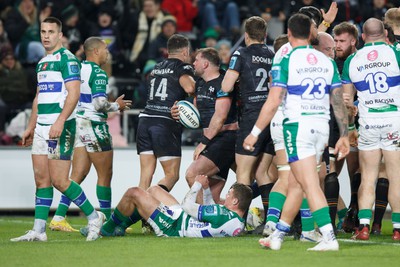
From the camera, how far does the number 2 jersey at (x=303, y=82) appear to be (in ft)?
34.6

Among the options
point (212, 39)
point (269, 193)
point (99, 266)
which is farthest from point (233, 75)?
point (212, 39)

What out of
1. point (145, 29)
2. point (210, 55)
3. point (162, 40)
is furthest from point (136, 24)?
point (210, 55)

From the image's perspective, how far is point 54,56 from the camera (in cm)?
1195

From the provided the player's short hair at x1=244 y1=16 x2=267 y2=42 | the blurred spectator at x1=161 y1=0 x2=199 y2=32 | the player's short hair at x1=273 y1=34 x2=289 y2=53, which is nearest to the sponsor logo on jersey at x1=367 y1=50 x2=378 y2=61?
the player's short hair at x1=273 y1=34 x2=289 y2=53

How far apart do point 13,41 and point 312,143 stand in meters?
11.9

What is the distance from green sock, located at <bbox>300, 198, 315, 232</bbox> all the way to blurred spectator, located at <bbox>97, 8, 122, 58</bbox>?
1046cm

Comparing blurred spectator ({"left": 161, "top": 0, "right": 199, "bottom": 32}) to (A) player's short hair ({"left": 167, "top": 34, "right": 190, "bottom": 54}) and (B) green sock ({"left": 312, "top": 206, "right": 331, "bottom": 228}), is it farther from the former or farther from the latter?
(B) green sock ({"left": 312, "top": 206, "right": 331, "bottom": 228})

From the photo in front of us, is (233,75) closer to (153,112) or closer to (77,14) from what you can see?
(153,112)

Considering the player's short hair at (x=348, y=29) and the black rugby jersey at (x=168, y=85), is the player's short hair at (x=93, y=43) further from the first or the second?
the player's short hair at (x=348, y=29)

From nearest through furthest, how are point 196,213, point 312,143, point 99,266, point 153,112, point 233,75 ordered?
1. point 99,266
2. point 312,143
3. point 196,213
4. point 233,75
5. point 153,112

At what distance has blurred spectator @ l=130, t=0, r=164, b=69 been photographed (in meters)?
21.3

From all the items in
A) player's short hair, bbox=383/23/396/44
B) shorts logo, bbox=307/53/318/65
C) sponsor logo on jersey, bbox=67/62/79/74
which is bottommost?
sponsor logo on jersey, bbox=67/62/79/74

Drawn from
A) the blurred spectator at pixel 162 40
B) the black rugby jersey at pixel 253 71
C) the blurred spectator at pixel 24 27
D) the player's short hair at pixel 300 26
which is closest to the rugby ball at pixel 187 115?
the black rugby jersey at pixel 253 71

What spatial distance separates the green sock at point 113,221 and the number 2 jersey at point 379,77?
3.14 metres
